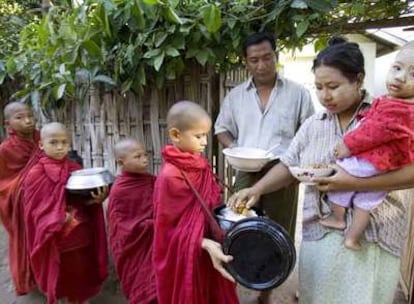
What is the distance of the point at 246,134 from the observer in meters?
2.41

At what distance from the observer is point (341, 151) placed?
4.52ft

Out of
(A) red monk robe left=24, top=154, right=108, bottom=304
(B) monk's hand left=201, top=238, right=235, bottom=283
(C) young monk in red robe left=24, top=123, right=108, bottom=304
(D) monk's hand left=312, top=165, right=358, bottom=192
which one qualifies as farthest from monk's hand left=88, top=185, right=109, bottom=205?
(D) monk's hand left=312, top=165, right=358, bottom=192

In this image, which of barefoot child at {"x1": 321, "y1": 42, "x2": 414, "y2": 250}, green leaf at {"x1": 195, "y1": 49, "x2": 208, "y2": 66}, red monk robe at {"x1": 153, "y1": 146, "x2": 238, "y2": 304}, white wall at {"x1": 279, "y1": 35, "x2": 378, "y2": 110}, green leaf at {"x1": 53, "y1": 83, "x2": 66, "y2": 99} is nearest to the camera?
barefoot child at {"x1": 321, "y1": 42, "x2": 414, "y2": 250}

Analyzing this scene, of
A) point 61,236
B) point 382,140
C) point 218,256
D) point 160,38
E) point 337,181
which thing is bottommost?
point 61,236

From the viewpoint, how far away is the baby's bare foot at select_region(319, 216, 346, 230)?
142cm

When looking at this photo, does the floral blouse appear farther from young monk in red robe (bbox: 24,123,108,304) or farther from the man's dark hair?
young monk in red robe (bbox: 24,123,108,304)

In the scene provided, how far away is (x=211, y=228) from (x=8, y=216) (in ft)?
6.17

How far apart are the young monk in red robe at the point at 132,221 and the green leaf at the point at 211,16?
811 mm

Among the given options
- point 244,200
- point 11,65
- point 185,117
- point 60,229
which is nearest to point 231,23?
point 185,117

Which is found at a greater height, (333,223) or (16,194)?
(333,223)

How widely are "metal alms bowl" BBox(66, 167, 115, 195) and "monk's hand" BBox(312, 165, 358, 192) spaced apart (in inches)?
52.0

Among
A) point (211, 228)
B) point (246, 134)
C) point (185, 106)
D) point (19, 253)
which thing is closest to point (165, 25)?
point (246, 134)

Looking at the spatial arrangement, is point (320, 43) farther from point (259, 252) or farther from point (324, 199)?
point (259, 252)

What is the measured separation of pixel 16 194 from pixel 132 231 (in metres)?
0.98
